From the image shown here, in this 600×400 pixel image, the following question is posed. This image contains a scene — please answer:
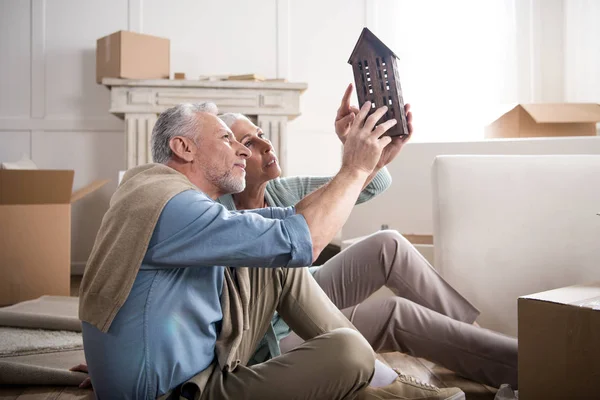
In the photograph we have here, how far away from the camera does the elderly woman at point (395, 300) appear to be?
1.68 metres

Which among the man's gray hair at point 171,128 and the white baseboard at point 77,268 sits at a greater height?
the man's gray hair at point 171,128

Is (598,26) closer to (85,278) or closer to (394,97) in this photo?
(394,97)

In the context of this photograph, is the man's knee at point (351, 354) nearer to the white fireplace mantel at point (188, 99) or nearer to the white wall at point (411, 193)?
the white wall at point (411, 193)

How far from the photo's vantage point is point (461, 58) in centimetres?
476

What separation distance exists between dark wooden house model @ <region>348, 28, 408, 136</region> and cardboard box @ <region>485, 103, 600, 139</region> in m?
2.09

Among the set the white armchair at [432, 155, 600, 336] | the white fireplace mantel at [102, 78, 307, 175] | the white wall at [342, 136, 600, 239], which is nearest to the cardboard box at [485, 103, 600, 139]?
the white wall at [342, 136, 600, 239]

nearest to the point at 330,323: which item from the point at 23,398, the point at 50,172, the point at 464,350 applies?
the point at 464,350

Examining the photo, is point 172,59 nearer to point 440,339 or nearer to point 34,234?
point 34,234

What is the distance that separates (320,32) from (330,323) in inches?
139

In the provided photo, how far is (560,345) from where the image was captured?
129 cm

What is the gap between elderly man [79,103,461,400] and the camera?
113 centimetres

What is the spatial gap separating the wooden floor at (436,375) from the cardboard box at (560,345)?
1.17 ft

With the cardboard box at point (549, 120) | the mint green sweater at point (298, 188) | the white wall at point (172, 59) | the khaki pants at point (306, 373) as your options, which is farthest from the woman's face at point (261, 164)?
the white wall at point (172, 59)

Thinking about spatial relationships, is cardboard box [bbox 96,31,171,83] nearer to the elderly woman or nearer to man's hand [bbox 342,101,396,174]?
the elderly woman
